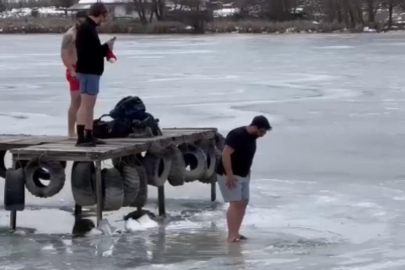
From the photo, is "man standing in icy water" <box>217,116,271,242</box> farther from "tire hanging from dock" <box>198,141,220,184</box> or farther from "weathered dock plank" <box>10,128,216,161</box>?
"tire hanging from dock" <box>198,141,220,184</box>

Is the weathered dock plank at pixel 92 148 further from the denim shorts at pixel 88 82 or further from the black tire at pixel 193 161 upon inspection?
the denim shorts at pixel 88 82

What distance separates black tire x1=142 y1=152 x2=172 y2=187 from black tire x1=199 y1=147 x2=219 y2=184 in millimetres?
877

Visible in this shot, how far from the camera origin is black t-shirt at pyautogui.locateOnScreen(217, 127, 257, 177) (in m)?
8.66

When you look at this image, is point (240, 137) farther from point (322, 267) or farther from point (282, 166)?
point (282, 166)

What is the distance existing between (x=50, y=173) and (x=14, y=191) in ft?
1.26

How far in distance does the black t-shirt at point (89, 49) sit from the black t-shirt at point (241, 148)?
5.32ft

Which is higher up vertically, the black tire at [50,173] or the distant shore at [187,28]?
the black tire at [50,173]

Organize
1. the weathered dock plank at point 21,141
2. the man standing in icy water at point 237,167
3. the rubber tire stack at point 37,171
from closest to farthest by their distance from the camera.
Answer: the man standing in icy water at point 237,167 → the rubber tire stack at point 37,171 → the weathered dock plank at point 21,141

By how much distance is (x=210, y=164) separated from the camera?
1130cm

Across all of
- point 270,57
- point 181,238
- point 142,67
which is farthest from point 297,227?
point 270,57

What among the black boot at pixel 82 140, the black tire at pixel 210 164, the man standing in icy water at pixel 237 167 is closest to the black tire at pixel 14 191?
the black boot at pixel 82 140

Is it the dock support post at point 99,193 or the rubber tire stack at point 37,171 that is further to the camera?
the rubber tire stack at point 37,171

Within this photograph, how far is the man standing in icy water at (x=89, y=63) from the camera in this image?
9.35 meters

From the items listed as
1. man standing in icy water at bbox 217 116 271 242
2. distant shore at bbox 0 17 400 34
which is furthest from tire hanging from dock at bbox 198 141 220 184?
distant shore at bbox 0 17 400 34
